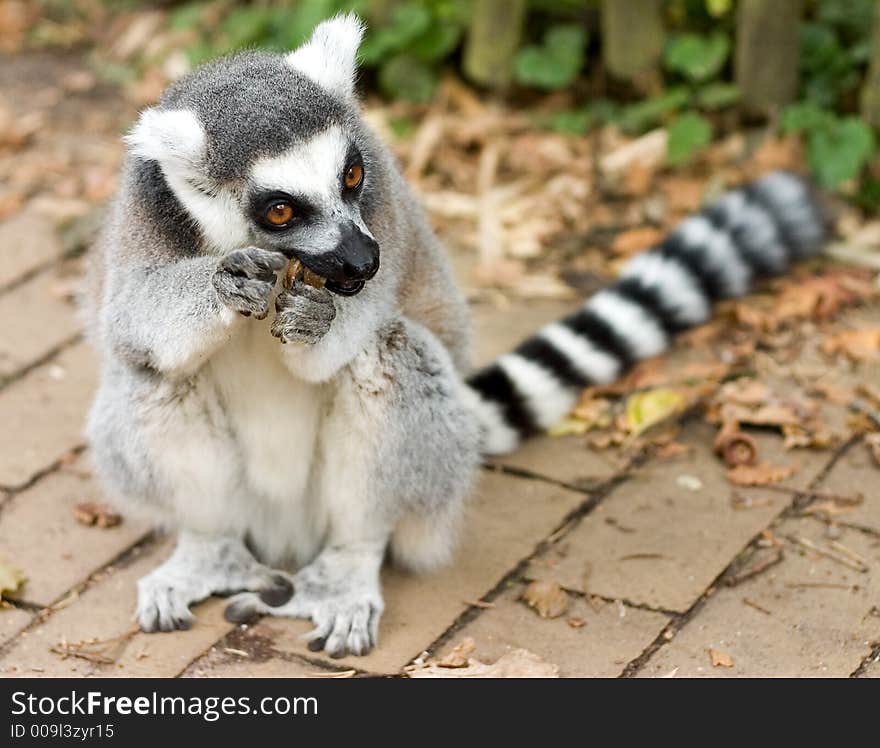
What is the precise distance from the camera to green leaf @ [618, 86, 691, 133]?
6.81 m

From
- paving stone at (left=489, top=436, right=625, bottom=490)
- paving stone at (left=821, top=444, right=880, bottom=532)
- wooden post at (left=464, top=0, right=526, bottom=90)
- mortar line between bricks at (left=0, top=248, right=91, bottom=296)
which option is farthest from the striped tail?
mortar line between bricks at (left=0, top=248, right=91, bottom=296)

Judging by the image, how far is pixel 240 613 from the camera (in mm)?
4422

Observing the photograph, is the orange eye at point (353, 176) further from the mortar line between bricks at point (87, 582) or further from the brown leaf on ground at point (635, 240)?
the brown leaf on ground at point (635, 240)

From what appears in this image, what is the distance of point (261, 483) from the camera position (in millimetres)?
4465

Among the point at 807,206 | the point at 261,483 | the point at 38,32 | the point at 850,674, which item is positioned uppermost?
the point at 38,32

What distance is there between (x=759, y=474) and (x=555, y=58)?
2771mm

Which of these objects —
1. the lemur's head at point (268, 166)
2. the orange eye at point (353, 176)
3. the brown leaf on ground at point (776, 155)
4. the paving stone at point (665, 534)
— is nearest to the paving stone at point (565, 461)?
the paving stone at point (665, 534)

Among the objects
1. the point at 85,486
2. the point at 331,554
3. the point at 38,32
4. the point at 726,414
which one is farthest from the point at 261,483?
the point at 38,32

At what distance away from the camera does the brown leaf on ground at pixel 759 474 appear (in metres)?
4.91

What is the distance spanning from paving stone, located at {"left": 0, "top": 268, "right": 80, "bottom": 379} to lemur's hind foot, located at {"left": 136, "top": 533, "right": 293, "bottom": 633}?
155cm

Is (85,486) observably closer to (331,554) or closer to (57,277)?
(331,554)

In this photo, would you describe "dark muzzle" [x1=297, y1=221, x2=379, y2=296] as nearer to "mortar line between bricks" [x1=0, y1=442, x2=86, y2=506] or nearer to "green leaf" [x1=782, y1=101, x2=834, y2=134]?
Result: "mortar line between bricks" [x1=0, y1=442, x2=86, y2=506]

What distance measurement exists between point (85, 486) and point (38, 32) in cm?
426

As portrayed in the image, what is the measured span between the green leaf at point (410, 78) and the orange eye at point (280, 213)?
3.64m
